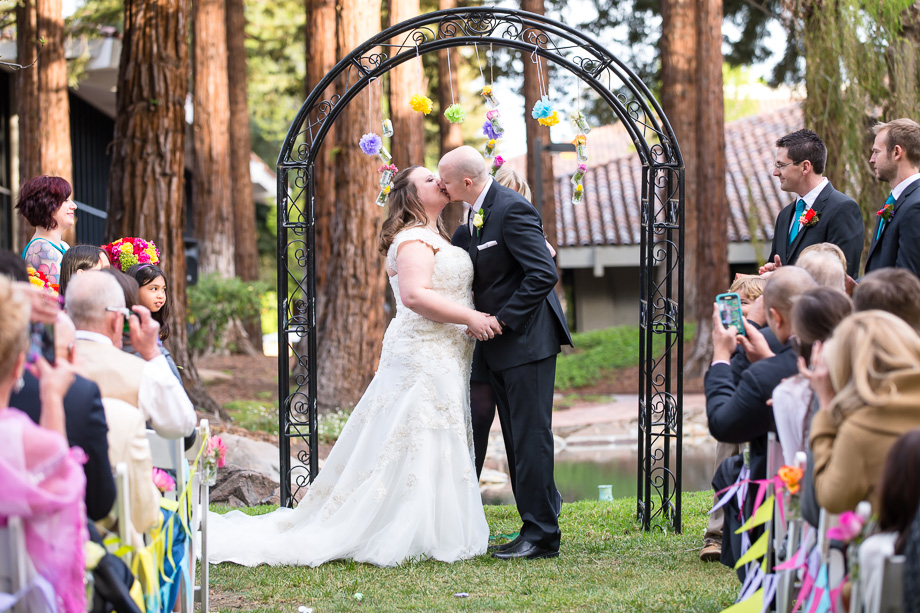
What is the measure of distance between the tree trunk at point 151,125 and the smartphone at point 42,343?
5873 mm

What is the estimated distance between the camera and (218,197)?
1688 cm

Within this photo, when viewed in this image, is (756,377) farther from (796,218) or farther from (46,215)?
(46,215)

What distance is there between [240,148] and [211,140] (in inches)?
92.2

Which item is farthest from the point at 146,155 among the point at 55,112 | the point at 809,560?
the point at 809,560

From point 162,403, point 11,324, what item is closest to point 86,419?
point 11,324

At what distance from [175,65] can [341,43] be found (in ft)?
6.79

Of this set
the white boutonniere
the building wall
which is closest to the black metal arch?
the white boutonniere

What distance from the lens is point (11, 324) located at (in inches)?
90.0

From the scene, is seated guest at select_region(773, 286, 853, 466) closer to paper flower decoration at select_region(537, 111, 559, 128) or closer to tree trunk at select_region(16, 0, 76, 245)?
paper flower decoration at select_region(537, 111, 559, 128)

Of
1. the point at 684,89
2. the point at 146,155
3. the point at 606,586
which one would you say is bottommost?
the point at 606,586

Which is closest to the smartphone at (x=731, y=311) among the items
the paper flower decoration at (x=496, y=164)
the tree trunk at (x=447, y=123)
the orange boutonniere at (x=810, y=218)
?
the orange boutonniere at (x=810, y=218)

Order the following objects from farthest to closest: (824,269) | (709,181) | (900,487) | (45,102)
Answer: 1. (709,181)
2. (45,102)
3. (824,269)
4. (900,487)

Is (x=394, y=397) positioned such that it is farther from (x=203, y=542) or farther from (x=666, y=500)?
(x=666, y=500)

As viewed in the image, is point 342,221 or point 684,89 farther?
point 684,89
